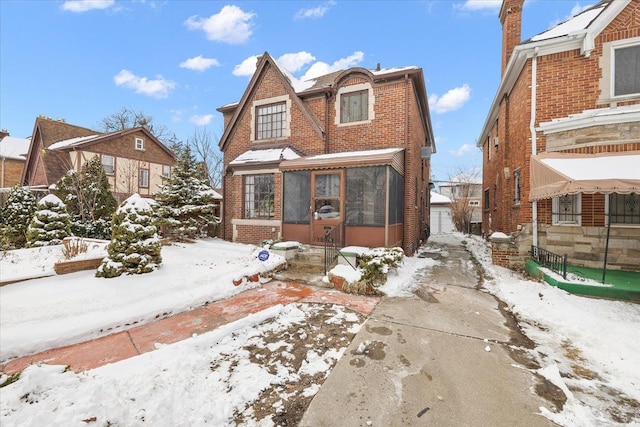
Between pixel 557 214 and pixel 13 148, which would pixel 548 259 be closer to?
pixel 557 214

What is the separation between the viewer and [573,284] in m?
5.82

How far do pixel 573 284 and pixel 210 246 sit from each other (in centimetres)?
1145

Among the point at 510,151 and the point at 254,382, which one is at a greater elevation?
the point at 510,151

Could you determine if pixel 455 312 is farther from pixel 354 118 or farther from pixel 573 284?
pixel 354 118

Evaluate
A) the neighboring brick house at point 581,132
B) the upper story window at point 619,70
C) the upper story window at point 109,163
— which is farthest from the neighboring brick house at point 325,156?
the upper story window at point 109,163

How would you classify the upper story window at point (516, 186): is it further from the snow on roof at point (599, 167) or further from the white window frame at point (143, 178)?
the white window frame at point (143, 178)

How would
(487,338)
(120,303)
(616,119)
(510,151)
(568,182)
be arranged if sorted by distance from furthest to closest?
(510,151) < (616,119) < (568,182) < (120,303) < (487,338)

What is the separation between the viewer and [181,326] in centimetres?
455

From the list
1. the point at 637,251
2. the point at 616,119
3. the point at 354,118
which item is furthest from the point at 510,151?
the point at 354,118

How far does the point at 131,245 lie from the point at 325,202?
5740 mm

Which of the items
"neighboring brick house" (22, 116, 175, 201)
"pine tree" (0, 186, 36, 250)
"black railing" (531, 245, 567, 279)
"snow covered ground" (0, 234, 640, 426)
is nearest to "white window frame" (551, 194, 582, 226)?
"black railing" (531, 245, 567, 279)

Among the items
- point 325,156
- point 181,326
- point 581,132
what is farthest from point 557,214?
point 181,326

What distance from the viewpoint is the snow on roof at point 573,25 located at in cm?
793

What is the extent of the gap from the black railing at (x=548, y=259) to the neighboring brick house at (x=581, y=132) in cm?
32
